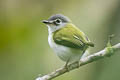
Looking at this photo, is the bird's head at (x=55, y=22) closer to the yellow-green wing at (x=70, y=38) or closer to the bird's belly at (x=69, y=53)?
the yellow-green wing at (x=70, y=38)

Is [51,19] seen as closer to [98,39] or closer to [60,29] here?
[60,29]

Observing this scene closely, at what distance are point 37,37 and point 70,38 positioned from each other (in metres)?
2.11

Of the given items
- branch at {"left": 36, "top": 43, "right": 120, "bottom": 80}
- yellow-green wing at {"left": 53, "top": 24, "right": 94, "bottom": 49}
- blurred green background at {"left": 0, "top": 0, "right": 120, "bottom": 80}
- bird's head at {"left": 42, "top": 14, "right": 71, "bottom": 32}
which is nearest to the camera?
branch at {"left": 36, "top": 43, "right": 120, "bottom": 80}

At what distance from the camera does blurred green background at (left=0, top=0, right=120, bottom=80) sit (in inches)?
204

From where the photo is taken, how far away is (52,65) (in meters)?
6.21

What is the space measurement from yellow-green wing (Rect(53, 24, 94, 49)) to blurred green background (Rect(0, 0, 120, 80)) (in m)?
0.46

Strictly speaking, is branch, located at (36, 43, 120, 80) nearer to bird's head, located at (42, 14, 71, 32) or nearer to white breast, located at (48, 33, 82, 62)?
white breast, located at (48, 33, 82, 62)

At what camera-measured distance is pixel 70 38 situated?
13.8 ft

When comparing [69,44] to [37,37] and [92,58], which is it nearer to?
[92,58]

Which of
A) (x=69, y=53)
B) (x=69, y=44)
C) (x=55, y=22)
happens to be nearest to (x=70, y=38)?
(x=69, y=44)

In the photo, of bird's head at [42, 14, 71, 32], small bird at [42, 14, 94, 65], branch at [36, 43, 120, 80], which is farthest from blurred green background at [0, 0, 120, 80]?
bird's head at [42, 14, 71, 32]

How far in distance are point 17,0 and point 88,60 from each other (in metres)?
3.22

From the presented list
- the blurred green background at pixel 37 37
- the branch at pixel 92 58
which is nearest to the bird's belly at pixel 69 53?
the branch at pixel 92 58

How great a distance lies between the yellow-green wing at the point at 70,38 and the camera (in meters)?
4.05
